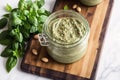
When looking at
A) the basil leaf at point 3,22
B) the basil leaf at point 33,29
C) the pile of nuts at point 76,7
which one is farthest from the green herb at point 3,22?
the pile of nuts at point 76,7

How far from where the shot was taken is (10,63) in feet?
3.83

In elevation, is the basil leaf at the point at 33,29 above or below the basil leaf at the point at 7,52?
above

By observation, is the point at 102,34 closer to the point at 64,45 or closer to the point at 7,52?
the point at 64,45

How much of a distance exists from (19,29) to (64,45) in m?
0.18

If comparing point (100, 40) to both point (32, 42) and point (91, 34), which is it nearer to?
point (91, 34)

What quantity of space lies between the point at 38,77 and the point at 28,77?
3cm

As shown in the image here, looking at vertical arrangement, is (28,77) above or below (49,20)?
Result: below

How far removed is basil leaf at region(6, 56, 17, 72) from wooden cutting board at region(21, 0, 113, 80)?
27 mm

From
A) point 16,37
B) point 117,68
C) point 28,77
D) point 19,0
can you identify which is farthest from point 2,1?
point 117,68

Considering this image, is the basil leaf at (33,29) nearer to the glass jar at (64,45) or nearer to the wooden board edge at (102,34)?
the glass jar at (64,45)

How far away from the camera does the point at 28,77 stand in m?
1.16

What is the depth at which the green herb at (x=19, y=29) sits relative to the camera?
3.84 feet

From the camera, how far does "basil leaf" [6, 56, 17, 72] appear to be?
117 cm

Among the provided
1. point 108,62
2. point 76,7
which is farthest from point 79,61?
point 76,7
